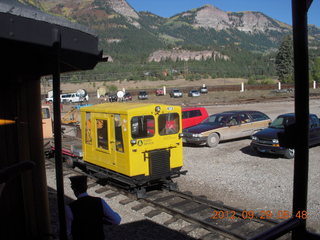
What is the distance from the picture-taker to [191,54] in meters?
148

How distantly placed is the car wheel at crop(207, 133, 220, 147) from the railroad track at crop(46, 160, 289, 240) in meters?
6.60

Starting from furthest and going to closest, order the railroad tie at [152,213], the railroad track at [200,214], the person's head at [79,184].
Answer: the railroad tie at [152,213] → the railroad track at [200,214] → the person's head at [79,184]

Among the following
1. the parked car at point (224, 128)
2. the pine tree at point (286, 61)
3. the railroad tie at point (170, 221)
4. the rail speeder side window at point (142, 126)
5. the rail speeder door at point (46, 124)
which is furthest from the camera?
the pine tree at point (286, 61)

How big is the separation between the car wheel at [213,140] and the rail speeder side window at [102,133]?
689cm

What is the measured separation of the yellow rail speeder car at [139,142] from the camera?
920 cm

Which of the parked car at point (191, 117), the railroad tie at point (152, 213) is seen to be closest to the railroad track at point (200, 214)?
the railroad tie at point (152, 213)

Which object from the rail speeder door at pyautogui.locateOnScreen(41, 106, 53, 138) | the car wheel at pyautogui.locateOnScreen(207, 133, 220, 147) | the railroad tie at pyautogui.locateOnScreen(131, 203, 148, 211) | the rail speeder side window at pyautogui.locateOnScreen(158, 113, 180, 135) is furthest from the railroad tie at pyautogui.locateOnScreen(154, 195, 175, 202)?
the rail speeder door at pyautogui.locateOnScreen(41, 106, 53, 138)

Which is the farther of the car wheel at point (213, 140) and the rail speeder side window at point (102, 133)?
the car wheel at point (213, 140)

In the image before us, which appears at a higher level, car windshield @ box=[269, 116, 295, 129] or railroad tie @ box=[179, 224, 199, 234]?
A: car windshield @ box=[269, 116, 295, 129]

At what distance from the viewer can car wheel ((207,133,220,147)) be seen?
53.1ft

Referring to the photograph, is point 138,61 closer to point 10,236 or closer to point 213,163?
point 213,163

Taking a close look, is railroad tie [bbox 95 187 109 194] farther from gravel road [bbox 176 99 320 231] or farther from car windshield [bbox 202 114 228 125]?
car windshield [bbox 202 114 228 125]

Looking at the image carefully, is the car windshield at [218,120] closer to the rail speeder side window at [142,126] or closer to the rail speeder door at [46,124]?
the rail speeder door at [46,124]

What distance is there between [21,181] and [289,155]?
11.8m
